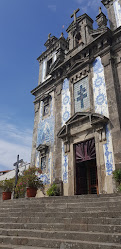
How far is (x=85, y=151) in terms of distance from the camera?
10820 mm

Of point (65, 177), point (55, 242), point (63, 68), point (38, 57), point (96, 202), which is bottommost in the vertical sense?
point (55, 242)

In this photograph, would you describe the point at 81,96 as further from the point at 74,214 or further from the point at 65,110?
the point at 74,214

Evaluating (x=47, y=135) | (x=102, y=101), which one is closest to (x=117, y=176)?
(x=102, y=101)

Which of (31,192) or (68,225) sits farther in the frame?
(31,192)

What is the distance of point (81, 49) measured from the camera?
42.9 feet

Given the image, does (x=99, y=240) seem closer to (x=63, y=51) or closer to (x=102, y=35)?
(x=102, y=35)

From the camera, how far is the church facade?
9.75 meters

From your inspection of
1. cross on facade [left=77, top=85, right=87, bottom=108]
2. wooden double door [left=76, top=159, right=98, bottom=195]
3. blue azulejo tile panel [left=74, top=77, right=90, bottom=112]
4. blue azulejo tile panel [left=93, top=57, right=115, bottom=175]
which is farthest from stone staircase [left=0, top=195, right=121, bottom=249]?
cross on facade [left=77, top=85, right=87, bottom=108]

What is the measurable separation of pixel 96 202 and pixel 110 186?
132 inches

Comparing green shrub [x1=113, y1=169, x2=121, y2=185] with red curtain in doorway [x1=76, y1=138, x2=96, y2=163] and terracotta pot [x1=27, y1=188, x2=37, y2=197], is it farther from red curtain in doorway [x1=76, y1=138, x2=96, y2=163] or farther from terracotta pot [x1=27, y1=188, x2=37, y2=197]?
terracotta pot [x1=27, y1=188, x2=37, y2=197]

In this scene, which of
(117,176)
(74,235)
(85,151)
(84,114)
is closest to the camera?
(74,235)

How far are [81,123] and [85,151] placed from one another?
1.69m

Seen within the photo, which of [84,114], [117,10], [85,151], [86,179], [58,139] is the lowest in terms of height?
[86,179]

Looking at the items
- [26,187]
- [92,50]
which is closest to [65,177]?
[26,187]
